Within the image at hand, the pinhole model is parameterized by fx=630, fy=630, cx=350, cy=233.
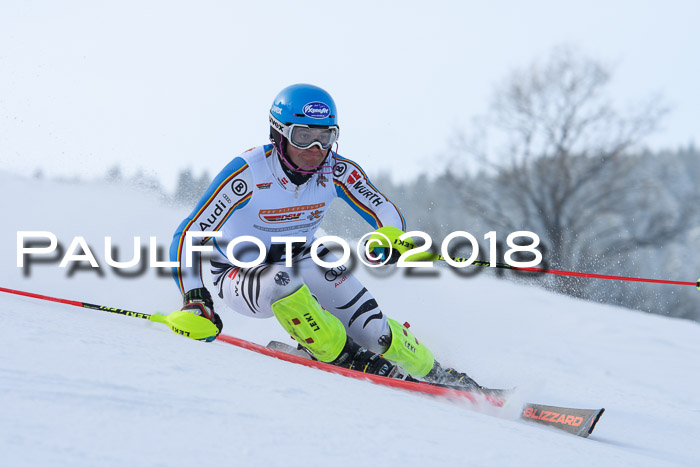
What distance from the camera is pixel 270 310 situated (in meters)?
3.31

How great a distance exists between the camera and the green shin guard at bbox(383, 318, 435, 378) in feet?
11.7

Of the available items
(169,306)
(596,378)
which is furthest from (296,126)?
(596,378)

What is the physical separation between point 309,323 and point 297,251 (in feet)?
2.28

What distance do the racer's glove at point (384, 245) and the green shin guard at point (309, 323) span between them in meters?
0.65

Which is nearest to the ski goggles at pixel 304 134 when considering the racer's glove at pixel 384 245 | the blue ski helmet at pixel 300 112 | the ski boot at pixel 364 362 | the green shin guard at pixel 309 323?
the blue ski helmet at pixel 300 112

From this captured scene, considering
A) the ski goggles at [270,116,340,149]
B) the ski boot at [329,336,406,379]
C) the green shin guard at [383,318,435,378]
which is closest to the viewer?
the ski boot at [329,336,406,379]

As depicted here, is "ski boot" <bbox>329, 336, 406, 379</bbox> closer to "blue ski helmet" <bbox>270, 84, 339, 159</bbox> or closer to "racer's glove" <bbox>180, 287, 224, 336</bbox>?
"racer's glove" <bbox>180, 287, 224, 336</bbox>

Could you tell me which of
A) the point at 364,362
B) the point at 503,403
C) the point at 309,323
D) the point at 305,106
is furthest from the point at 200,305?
the point at 503,403

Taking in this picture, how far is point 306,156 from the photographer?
137 inches

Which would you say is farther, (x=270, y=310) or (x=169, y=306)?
(x=169, y=306)

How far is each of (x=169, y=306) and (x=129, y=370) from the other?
370 centimetres

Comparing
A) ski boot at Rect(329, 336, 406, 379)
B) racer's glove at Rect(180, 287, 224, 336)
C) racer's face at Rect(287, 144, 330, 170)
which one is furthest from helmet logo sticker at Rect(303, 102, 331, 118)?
ski boot at Rect(329, 336, 406, 379)

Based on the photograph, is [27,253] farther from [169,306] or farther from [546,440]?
[546,440]

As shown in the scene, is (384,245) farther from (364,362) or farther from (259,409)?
(259,409)
